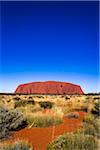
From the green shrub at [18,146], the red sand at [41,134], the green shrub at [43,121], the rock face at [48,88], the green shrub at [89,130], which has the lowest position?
the green shrub at [18,146]

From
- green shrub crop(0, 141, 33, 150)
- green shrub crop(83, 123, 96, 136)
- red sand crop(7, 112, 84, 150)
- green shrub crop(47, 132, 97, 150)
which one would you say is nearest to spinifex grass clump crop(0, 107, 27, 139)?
red sand crop(7, 112, 84, 150)

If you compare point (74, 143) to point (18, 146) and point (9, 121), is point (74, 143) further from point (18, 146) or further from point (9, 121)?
point (9, 121)

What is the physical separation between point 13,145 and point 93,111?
7350 mm

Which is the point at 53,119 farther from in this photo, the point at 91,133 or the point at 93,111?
the point at 93,111

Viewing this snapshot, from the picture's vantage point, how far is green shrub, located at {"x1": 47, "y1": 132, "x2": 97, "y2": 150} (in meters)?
6.53

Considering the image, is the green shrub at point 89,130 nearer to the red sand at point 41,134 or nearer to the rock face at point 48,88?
the red sand at point 41,134

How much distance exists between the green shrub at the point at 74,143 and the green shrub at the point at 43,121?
8.88 ft

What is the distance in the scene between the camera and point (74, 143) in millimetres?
6680

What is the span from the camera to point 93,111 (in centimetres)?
1340

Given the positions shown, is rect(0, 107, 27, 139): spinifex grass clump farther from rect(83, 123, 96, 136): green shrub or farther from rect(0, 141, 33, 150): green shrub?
rect(83, 123, 96, 136): green shrub

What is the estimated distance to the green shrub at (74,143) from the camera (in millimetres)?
6531

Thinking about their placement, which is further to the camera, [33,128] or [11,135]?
[33,128]

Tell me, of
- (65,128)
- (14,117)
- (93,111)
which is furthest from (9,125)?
(93,111)

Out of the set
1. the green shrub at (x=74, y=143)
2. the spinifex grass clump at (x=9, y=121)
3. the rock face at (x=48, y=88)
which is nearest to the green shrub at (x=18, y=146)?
the green shrub at (x=74, y=143)
